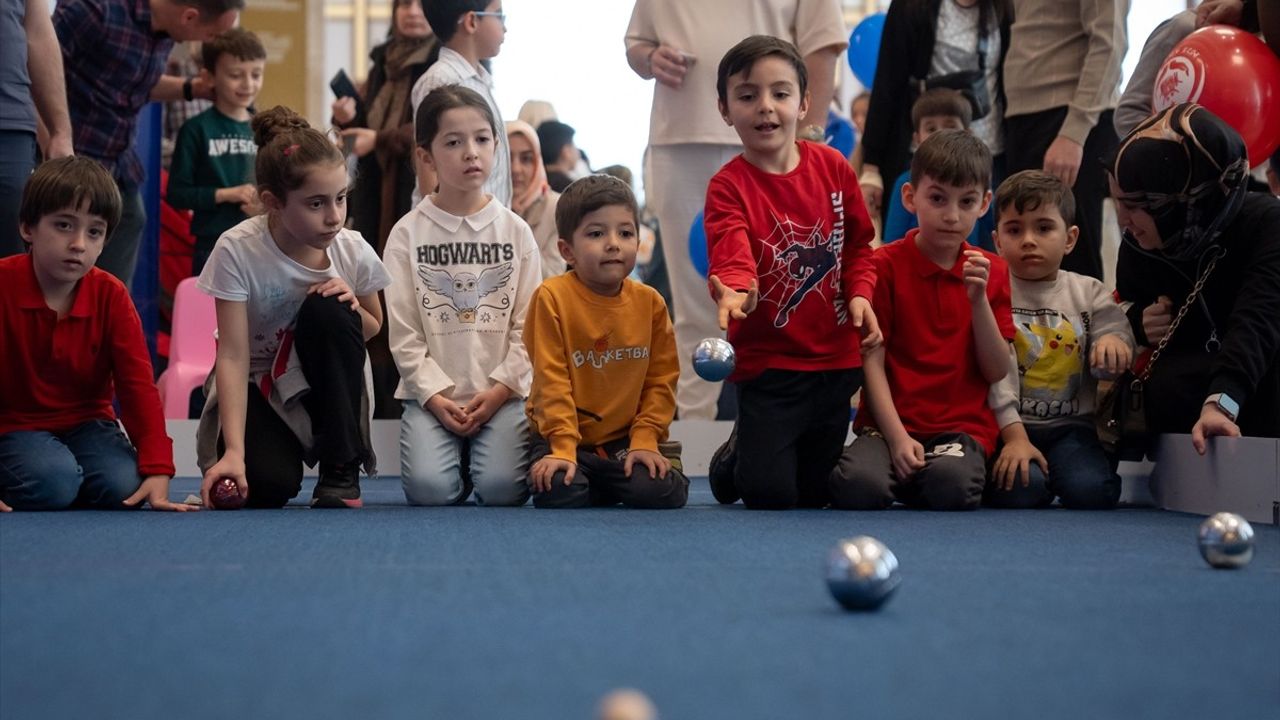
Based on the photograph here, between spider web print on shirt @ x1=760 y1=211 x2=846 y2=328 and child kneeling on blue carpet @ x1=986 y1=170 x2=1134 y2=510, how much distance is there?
0.55 meters

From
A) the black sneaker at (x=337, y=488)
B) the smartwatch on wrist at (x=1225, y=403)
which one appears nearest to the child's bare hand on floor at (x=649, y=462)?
the black sneaker at (x=337, y=488)

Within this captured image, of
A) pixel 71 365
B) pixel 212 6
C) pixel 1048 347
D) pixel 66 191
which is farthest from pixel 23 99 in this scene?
pixel 1048 347

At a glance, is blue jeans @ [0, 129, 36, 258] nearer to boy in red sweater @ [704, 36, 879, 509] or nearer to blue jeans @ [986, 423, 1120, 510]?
boy in red sweater @ [704, 36, 879, 509]

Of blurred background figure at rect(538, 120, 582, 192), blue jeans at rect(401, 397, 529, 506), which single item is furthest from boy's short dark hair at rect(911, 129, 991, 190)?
blurred background figure at rect(538, 120, 582, 192)

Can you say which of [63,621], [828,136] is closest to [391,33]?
[828,136]

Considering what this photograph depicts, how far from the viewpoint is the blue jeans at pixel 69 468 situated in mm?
3158

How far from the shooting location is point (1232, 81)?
11.7 feet

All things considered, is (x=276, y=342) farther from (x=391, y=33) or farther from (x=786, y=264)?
(x=391, y=33)

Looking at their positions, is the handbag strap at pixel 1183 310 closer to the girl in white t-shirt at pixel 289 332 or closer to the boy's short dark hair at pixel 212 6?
the girl in white t-shirt at pixel 289 332

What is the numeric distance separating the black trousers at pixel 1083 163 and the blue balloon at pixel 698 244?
39.0 inches

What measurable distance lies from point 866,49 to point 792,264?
290cm

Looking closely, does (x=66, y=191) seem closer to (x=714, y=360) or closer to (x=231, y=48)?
(x=714, y=360)

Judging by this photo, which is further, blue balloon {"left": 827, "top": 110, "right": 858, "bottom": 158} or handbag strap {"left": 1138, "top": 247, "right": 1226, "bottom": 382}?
blue balloon {"left": 827, "top": 110, "right": 858, "bottom": 158}

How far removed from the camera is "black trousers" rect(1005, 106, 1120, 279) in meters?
4.09
